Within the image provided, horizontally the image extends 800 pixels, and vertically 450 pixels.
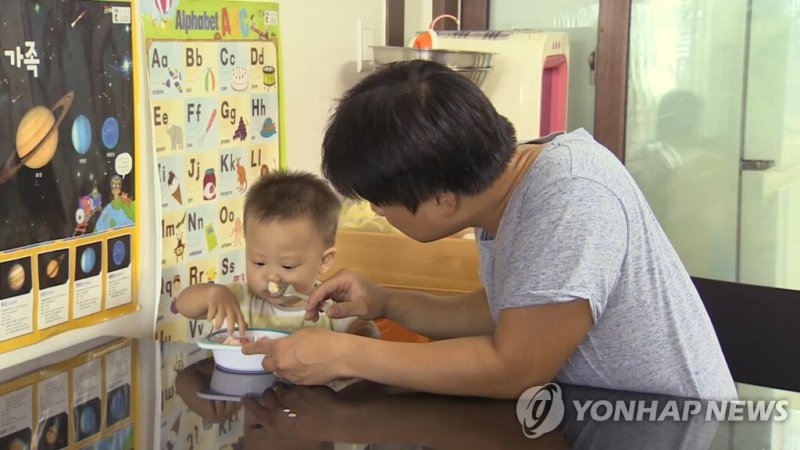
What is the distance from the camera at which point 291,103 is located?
6.17 ft

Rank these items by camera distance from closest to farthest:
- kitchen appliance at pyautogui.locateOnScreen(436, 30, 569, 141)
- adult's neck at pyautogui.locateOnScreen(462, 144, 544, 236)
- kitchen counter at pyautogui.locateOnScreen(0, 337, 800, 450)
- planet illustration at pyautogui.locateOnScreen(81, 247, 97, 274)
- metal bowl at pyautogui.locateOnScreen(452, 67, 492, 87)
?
kitchen counter at pyautogui.locateOnScreen(0, 337, 800, 450)
adult's neck at pyautogui.locateOnScreen(462, 144, 544, 236)
planet illustration at pyautogui.locateOnScreen(81, 247, 97, 274)
metal bowl at pyautogui.locateOnScreen(452, 67, 492, 87)
kitchen appliance at pyautogui.locateOnScreen(436, 30, 569, 141)

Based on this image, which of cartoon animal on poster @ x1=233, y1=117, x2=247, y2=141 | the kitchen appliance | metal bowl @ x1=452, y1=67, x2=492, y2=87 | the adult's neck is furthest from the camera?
the kitchen appliance

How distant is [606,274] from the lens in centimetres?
107

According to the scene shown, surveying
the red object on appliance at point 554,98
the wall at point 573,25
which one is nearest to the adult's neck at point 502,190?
the red object on appliance at point 554,98

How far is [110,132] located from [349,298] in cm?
42

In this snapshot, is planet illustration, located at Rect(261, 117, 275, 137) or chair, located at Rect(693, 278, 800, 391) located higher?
planet illustration, located at Rect(261, 117, 275, 137)

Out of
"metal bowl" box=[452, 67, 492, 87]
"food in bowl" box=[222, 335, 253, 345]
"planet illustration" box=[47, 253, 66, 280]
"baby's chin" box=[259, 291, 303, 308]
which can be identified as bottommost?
"baby's chin" box=[259, 291, 303, 308]

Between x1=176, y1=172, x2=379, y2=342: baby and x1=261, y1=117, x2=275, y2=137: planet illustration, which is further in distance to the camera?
x1=261, y1=117, x2=275, y2=137: planet illustration

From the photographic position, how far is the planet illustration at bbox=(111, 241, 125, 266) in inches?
57.8

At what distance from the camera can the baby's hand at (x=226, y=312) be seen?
132cm

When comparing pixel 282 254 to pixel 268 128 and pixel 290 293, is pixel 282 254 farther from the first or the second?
pixel 268 128

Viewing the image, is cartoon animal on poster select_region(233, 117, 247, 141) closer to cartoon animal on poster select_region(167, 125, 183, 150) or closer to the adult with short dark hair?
cartoon animal on poster select_region(167, 125, 183, 150)

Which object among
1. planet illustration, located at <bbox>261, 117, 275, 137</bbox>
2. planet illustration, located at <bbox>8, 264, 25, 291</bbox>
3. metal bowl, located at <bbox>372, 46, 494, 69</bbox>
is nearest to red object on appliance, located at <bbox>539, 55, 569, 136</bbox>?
metal bowl, located at <bbox>372, 46, 494, 69</bbox>

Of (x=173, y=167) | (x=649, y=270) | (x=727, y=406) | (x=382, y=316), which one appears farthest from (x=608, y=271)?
(x=173, y=167)
